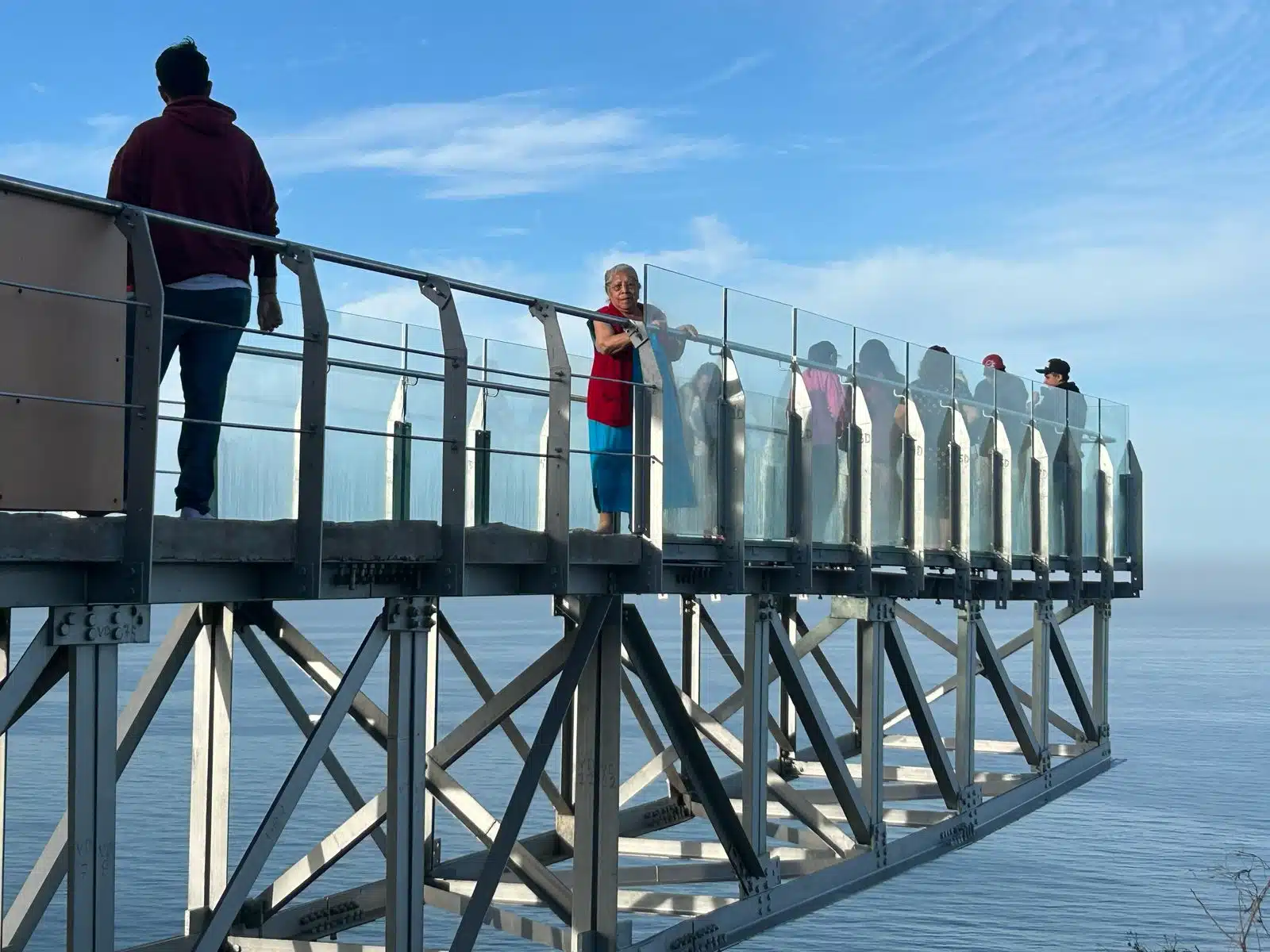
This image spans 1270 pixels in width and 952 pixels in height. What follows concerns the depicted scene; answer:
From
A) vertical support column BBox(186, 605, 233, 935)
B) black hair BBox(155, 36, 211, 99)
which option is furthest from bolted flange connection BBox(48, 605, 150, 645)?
vertical support column BBox(186, 605, 233, 935)

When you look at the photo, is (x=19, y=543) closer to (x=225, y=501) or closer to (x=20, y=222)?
(x=20, y=222)

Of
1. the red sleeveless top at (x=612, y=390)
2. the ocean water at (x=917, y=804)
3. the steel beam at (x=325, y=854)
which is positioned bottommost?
the ocean water at (x=917, y=804)

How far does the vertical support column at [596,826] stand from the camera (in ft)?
32.7

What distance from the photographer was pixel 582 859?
10016mm

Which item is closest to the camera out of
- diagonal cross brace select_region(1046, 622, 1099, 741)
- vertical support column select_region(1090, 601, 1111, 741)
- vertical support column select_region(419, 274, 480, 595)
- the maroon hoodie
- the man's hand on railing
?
the maroon hoodie

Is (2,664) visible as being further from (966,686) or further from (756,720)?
(966,686)

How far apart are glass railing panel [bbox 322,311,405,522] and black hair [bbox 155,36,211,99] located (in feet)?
5.63

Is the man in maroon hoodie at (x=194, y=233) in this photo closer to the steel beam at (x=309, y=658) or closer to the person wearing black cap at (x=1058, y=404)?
A: the steel beam at (x=309, y=658)

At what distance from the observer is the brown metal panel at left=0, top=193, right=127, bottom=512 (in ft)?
20.8

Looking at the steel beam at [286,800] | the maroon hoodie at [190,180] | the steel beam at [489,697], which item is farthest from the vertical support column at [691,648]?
the maroon hoodie at [190,180]

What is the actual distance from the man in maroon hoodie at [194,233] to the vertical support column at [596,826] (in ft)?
11.2

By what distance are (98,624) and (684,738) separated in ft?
17.5

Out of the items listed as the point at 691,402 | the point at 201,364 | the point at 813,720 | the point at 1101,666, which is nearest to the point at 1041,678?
the point at 1101,666

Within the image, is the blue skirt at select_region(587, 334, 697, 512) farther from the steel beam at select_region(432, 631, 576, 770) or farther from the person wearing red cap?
the person wearing red cap
